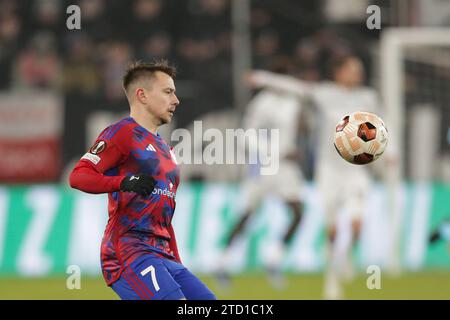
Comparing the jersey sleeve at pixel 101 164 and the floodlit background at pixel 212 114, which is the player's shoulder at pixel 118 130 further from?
the floodlit background at pixel 212 114

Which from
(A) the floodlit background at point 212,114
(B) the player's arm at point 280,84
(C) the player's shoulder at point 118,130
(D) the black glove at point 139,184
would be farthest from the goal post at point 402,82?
(D) the black glove at point 139,184

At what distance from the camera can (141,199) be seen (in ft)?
19.0

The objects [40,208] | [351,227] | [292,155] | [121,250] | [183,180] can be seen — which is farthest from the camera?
[183,180]

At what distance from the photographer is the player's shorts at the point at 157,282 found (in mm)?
5621

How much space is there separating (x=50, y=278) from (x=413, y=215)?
4242 mm

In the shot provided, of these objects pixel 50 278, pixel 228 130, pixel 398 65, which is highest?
pixel 398 65

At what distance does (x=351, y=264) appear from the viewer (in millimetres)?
12320

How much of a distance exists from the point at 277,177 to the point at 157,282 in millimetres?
6253

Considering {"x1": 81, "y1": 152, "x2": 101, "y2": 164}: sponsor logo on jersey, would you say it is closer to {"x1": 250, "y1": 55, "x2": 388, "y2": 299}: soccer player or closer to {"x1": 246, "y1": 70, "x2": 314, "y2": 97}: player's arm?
{"x1": 250, "y1": 55, "x2": 388, "y2": 299}: soccer player

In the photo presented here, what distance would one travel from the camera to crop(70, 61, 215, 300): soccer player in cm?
562

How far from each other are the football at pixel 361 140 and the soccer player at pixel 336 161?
3.33m

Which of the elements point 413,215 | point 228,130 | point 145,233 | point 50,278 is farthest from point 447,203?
point 145,233

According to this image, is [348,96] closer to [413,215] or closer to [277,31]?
[413,215]

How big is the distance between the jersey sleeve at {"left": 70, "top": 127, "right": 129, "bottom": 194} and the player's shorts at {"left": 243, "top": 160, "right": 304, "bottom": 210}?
6028 mm
